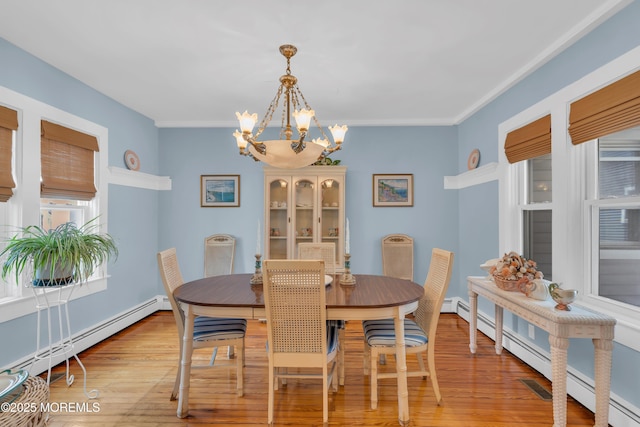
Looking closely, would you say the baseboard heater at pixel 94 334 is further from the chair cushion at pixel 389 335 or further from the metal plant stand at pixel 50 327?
the chair cushion at pixel 389 335

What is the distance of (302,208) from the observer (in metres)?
4.29

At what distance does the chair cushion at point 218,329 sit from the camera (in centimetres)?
231

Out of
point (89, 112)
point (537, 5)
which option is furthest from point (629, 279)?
point (89, 112)

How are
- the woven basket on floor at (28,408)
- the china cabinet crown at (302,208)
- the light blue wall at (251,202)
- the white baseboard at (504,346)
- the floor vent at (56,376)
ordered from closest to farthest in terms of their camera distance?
the woven basket on floor at (28,408)
the white baseboard at (504,346)
the floor vent at (56,376)
the light blue wall at (251,202)
the china cabinet crown at (302,208)

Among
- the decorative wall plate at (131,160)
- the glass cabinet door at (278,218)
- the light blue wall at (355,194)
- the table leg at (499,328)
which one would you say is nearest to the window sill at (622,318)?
the table leg at (499,328)

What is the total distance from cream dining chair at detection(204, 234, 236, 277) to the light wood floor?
1.28 m

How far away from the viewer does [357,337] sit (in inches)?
140

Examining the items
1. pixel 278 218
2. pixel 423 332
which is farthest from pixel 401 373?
Answer: pixel 278 218

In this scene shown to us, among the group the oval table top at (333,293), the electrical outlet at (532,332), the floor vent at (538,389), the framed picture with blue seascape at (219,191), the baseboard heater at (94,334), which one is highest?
the framed picture with blue seascape at (219,191)

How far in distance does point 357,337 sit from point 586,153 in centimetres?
255

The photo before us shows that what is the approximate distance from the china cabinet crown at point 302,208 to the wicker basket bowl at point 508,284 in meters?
1.97

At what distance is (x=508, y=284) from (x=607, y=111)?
1273 mm

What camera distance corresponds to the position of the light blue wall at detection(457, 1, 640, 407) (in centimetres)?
198

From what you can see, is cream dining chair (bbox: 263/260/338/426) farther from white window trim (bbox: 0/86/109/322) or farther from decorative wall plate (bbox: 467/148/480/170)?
decorative wall plate (bbox: 467/148/480/170)
